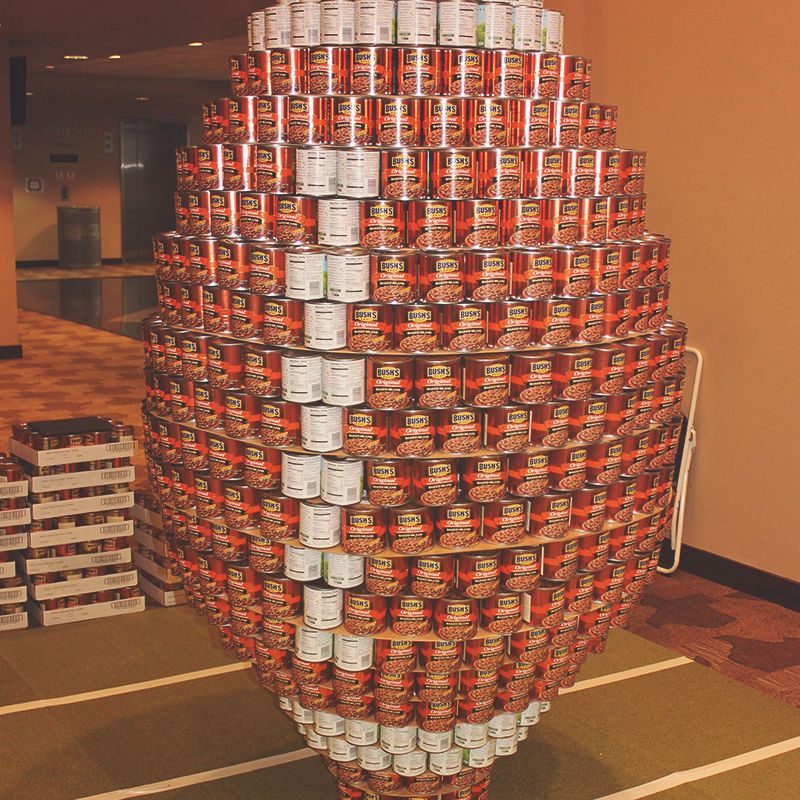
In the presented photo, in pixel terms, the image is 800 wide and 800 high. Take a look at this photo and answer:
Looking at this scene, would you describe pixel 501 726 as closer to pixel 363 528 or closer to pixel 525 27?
pixel 363 528

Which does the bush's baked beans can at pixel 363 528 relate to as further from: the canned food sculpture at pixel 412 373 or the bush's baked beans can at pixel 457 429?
the bush's baked beans can at pixel 457 429

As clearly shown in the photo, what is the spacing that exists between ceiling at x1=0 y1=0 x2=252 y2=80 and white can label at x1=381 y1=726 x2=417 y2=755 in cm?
560

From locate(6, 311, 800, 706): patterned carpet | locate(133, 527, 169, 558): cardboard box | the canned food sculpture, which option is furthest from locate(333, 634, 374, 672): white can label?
locate(133, 527, 169, 558): cardboard box

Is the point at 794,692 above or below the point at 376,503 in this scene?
below

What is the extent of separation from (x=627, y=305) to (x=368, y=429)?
0.78 m

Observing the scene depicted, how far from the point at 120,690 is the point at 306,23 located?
2333 mm

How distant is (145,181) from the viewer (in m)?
19.0

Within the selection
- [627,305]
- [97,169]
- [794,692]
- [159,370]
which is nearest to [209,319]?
[159,370]

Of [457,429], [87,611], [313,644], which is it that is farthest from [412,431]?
[87,611]

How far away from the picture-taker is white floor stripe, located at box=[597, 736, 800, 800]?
3.18m

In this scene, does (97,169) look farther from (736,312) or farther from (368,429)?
(368,429)

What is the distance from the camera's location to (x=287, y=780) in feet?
10.6

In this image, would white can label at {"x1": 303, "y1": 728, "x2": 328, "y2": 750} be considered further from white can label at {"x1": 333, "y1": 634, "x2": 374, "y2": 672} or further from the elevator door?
the elevator door

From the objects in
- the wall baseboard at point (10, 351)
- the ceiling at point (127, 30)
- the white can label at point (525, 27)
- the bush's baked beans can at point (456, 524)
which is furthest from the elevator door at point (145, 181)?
the bush's baked beans can at point (456, 524)
